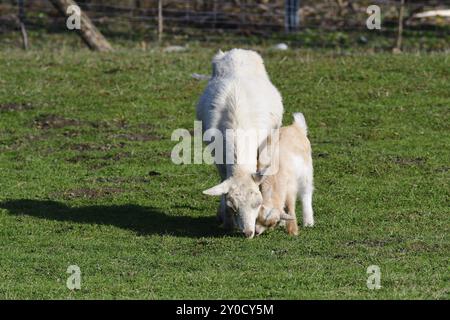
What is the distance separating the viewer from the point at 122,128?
17281mm

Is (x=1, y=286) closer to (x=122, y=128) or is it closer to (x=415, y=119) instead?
(x=122, y=128)

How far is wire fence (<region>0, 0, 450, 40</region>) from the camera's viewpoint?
25.8 meters

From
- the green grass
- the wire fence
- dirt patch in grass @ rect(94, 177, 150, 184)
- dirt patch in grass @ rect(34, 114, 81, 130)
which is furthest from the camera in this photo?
the wire fence

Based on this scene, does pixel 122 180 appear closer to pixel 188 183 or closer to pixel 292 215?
pixel 188 183

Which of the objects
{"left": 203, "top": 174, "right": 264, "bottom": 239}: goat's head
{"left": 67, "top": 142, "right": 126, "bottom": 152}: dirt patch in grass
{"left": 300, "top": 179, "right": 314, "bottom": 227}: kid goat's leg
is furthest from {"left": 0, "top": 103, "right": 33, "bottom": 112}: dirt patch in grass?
{"left": 203, "top": 174, "right": 264, "bottom": 239}: goat's head

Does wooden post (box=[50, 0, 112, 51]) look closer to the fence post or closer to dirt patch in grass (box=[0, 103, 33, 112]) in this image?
dirt patch in grass (box=[0, 103, 33, 112])

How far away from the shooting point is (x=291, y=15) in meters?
25.7

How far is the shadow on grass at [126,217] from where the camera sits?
39.8 feet

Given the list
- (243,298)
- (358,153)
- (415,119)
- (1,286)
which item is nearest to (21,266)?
(1,286)

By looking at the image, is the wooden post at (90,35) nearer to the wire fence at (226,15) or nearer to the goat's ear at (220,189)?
the wire fence at (226,15)

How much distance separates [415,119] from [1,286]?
9213mm

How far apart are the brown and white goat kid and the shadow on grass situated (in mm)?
671

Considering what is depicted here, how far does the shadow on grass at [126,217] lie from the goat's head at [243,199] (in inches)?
23.4

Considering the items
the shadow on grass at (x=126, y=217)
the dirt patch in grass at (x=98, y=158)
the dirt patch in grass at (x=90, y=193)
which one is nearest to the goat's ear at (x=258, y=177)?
the shadow on grass at (x=126, y=217)
